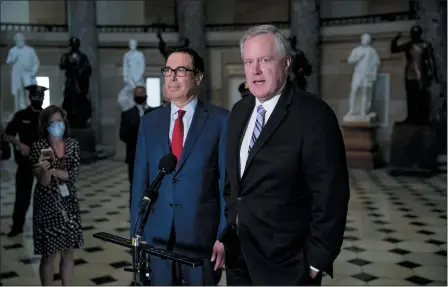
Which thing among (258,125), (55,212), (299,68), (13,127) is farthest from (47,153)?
(299,68)

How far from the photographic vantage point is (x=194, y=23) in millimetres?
17312

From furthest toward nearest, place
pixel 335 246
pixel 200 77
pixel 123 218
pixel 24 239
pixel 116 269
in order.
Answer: pixel 123 218
pixel 24 239
pixel 116 269
pixel 200 77
pixel 335 246

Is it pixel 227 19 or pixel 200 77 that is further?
pixel 227 19

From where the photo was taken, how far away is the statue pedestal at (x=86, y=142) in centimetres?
1576

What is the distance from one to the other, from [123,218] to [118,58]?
33.9ft

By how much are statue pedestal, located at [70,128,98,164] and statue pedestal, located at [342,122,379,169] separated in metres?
7.01

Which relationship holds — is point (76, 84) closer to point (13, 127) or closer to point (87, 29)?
point (87, 29)

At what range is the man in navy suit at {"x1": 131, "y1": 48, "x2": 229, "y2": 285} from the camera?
291 centimetres

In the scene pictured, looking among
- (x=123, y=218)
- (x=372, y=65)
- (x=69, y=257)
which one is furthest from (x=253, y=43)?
(x=372, y=65)

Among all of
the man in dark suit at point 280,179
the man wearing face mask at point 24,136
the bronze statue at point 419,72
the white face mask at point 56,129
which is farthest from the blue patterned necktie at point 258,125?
the bronze statue at point 419,72

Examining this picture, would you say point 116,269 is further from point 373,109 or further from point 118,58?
point 118,58

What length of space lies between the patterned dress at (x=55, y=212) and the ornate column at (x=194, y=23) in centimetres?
1308

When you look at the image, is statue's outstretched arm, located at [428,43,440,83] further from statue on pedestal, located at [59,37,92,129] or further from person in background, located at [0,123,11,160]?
person in background, located at [0,123,11,160]

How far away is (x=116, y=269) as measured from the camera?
19.5ft
